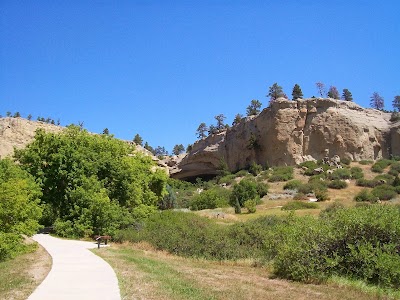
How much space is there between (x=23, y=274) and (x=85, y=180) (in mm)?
13055

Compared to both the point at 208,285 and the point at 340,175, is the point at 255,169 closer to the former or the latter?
the point at 340,175

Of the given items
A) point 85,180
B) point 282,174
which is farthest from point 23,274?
point 282,174

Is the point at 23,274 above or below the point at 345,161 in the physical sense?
below

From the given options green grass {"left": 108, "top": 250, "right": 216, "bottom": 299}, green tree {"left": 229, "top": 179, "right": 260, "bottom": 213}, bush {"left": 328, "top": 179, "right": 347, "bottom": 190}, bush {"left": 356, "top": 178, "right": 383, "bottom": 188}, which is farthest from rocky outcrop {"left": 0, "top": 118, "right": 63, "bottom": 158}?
green grass {"left": 108, "top": 250, "right": 216, "bottom": 299}

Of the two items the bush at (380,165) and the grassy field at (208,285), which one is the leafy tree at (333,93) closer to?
the bush at (380,165)

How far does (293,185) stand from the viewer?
53969 mm

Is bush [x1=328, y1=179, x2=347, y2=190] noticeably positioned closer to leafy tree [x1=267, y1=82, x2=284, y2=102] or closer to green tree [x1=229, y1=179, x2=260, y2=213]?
green tree [x1=229, y1=179, x2=260, y2=213]

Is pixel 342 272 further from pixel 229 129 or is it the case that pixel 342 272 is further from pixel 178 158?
pixel 178 158

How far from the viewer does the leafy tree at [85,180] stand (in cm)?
2259

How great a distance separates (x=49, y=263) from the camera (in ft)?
41.8

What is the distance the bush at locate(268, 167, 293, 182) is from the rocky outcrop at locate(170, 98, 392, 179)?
186 inches

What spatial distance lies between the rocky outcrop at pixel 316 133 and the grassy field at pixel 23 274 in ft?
182

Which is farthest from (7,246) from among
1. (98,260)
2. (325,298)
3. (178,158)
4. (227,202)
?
(178,158)

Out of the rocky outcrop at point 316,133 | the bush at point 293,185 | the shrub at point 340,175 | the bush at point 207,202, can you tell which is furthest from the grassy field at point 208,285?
the rocky outcrop at point 316,133
